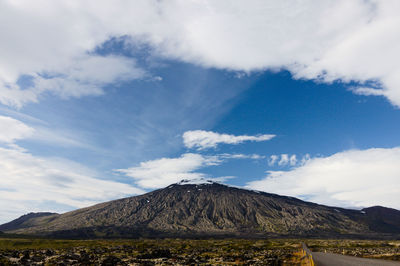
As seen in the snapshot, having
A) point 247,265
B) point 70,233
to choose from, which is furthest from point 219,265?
point 70,233

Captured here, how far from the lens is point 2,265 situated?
1401 inches

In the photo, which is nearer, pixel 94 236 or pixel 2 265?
pixel 2 265

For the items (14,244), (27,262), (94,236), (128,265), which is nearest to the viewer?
(128,265)

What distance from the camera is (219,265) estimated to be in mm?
35438

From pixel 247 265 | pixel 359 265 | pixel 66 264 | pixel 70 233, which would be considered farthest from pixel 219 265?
pixel 70 233

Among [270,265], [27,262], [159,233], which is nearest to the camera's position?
[270,265]

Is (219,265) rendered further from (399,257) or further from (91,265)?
(399,257)

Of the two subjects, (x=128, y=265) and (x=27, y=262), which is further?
(x=27, y=262)

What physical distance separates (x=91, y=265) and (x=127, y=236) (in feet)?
506

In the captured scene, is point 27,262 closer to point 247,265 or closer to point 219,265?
point 219,265

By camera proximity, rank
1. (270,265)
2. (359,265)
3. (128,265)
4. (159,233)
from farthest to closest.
A: 1. (159,233)
2. (128,265)
3. (270,265)
4. (359,265)

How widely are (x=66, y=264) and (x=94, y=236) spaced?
516ft

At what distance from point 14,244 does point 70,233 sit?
95492 millimetres

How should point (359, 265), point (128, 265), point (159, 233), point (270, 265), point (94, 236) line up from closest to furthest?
point (359, 265)
point (270, 265)
point (128, 265)
point (94, 236)
point (159, 233)
